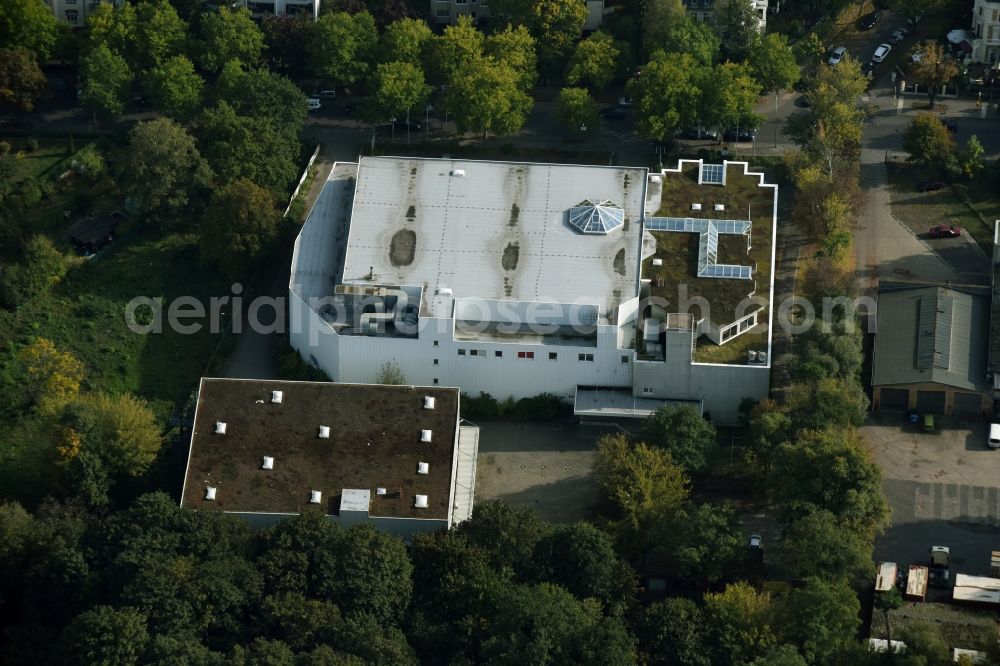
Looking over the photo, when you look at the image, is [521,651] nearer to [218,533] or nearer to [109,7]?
[218,533]

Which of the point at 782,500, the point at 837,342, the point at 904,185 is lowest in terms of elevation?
the point at 782,500

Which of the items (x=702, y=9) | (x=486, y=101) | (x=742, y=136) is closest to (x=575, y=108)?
(x=486, y=101)

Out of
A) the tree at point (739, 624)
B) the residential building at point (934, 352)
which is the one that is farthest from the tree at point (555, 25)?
the tree at point (739, 624)

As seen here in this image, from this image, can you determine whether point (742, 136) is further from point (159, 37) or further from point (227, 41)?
point (159, 37)

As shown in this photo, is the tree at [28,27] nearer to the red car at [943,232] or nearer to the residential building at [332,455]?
the residential building at [332,455]

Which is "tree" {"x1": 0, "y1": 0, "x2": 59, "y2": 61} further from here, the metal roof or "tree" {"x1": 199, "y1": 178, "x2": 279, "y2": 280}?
the metal roof

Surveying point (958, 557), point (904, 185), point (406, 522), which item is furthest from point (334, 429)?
point (904, 185)

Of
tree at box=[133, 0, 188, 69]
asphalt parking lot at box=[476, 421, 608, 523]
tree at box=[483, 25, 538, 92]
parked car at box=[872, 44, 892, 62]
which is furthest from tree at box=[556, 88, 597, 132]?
tree at box=[133, 0, 188, 69]
